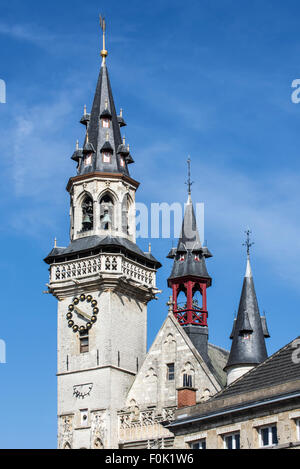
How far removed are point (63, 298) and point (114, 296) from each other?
3079 millimetres

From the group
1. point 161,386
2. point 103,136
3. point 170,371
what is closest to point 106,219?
point 103,136

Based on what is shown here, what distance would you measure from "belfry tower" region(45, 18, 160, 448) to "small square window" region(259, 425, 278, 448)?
17.4m

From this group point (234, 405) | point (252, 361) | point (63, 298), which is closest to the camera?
point (234, 405)

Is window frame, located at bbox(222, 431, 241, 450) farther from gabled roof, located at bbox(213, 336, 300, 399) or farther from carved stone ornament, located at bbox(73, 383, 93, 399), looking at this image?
carved stone ornament, located at bbox(73, 383, 93, 399)

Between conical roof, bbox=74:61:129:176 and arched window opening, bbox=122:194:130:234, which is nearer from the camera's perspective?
arched window opening, bbox=122:194:130:234

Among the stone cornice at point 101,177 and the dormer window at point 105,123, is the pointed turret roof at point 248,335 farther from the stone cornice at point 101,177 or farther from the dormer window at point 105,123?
the dormer window at point 105,123

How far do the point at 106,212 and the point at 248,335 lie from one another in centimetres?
1101

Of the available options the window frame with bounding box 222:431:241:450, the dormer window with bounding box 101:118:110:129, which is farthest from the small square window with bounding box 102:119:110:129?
the window frame with bounding box 222:431:241:450

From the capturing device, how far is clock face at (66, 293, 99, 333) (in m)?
63.8

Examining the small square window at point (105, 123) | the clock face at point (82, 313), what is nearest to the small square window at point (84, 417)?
the clock face at point (82, 313)
